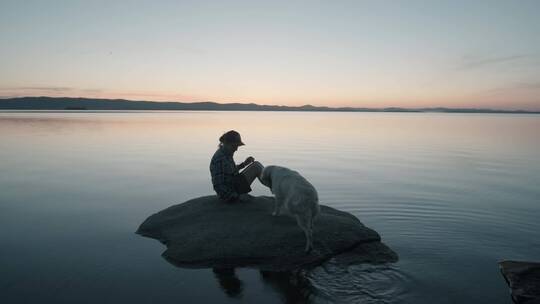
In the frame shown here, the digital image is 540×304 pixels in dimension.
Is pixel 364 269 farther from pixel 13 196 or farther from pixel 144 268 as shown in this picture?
pixel 13 196

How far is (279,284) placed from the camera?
8.27 m

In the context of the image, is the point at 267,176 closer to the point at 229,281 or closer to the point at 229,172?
the point at 229,172

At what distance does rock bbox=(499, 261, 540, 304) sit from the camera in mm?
7688

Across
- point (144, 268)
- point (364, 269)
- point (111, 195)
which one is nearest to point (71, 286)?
point (144, 268)

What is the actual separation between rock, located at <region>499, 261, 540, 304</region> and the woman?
22.3 feet

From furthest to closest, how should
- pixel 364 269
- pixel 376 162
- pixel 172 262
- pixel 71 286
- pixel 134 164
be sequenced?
pixel 376 162
pixel 134 164
pixel 172 262
pixel 364 269
pixel 71 286

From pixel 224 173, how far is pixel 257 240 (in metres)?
2.74

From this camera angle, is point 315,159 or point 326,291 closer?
point 326,291

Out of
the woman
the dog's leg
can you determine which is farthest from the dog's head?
the dog's leg

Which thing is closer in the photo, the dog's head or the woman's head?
the dog's head

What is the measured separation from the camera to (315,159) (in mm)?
27844

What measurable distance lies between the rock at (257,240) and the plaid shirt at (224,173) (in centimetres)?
50

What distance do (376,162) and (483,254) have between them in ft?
53.7

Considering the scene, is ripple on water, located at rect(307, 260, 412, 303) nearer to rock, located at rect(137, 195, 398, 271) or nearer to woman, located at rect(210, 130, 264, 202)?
rock, located at rect(137, 195, 398, 271)
